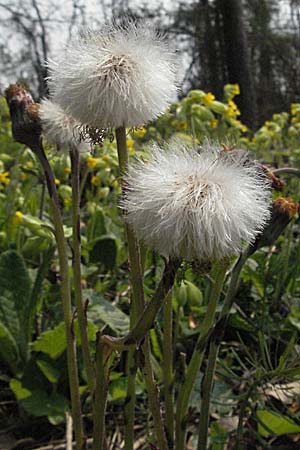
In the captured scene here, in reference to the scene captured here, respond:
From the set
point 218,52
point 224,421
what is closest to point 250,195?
point 224,421

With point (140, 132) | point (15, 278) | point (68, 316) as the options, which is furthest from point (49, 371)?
point (140, 132)

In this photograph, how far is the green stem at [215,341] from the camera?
2.52 ft

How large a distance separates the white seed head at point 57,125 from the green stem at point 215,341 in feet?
1.07

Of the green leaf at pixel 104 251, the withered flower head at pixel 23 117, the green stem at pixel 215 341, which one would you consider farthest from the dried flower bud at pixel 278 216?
the green leaf at pixel 104 251

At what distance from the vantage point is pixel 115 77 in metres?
0.69

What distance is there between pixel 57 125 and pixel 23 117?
0.07 meters

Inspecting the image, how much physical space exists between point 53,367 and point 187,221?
0.82m

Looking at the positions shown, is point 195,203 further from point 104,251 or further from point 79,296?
point 104,251

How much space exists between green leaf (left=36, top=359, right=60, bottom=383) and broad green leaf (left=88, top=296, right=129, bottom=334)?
0.15 meters

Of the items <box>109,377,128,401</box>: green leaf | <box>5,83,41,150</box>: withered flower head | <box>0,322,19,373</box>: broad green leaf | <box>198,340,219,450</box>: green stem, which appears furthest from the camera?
<box>0,322,19,373</box>: broad green leaf

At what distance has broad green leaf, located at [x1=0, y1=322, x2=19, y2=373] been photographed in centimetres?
130

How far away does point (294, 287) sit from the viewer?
1.52 m

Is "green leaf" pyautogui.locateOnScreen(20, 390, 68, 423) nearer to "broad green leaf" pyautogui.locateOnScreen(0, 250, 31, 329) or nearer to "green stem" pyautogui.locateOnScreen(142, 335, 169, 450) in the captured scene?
"broad green leaf" pyautogui.locateOnScreen(0, 250, 31, 329)

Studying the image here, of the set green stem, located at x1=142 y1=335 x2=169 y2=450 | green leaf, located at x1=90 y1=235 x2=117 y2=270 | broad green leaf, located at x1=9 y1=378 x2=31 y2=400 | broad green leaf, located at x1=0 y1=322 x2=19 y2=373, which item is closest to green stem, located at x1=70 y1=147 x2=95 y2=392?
green stem, located at x1=142 y1=335 x2=169 y2=450
